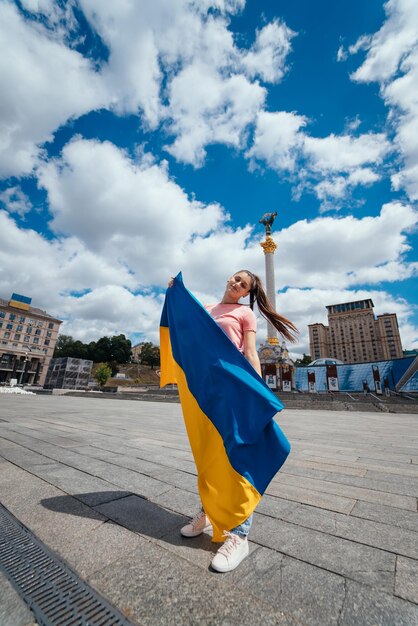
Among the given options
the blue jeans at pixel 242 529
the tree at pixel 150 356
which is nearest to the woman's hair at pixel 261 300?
the blue jeans at pixel 242 529

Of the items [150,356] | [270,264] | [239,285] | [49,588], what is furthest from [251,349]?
[150,356]

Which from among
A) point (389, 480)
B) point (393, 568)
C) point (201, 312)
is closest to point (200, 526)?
point (393, 568)

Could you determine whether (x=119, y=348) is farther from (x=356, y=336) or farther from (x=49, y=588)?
(x=49, y=588)

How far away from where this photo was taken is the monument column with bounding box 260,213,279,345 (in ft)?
168

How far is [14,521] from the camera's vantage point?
209 cm

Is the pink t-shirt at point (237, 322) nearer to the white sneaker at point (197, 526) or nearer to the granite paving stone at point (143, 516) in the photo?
the white sneaker at point (197, 526)

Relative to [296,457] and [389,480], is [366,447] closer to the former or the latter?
[296,457]

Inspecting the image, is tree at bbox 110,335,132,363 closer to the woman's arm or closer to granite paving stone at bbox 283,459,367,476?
granite paving stone at bbox 283,459,367,476

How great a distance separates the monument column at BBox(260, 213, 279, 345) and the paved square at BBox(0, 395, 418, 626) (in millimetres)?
47923

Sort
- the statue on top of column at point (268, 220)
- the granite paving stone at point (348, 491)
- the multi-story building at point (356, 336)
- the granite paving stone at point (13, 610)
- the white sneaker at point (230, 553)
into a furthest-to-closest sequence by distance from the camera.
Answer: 1. the multi-story building at point (356, 336)
2. the statue on top of column at point (268, 220)
3. the granite paving stone at point (348, 491)
4. the white sneaker at point (230, 553)
5. the granite paving stone at point (13, 610)

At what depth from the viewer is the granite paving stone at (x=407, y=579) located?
141 cm

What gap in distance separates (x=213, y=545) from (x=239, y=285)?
6.25 feet

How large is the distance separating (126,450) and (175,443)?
43.3 inches

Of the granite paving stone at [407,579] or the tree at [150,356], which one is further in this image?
the tree at [150,356]
